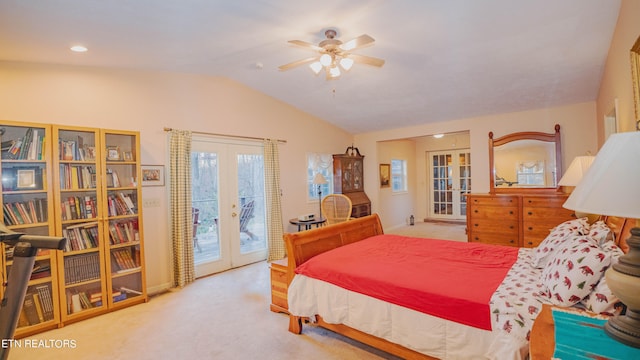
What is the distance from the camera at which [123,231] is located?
3.42m

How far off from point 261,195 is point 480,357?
155 inches

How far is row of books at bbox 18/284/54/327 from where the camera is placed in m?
2.76

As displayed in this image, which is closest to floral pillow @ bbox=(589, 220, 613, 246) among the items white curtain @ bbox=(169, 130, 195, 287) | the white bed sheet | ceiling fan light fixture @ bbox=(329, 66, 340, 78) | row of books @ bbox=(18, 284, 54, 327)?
the white bed sheet

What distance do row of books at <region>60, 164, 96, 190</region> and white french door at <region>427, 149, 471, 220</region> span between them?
7634 mm

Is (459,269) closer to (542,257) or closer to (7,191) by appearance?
(542,257)

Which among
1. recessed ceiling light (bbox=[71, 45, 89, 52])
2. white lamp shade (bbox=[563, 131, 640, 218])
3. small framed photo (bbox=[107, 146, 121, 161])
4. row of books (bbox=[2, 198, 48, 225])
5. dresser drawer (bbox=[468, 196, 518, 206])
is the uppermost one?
recessed ceiling light (bbox=[71, 45, 89, 52])

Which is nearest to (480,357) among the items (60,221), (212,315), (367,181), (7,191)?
(212,315)

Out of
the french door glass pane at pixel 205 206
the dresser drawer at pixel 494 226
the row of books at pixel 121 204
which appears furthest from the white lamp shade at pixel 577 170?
the row of books at pixel 121 204

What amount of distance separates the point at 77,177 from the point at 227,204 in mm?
1897

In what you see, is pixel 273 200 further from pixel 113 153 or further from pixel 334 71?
pixel 334 71

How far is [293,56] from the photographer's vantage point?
3605mm

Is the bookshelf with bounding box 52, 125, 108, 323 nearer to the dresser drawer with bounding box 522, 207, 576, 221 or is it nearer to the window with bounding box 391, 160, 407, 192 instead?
the dresser drawer with bounding box 522, 207, 576, 221

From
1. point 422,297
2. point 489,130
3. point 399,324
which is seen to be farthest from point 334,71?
point 489,130

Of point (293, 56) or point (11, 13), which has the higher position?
point (293, 56)
